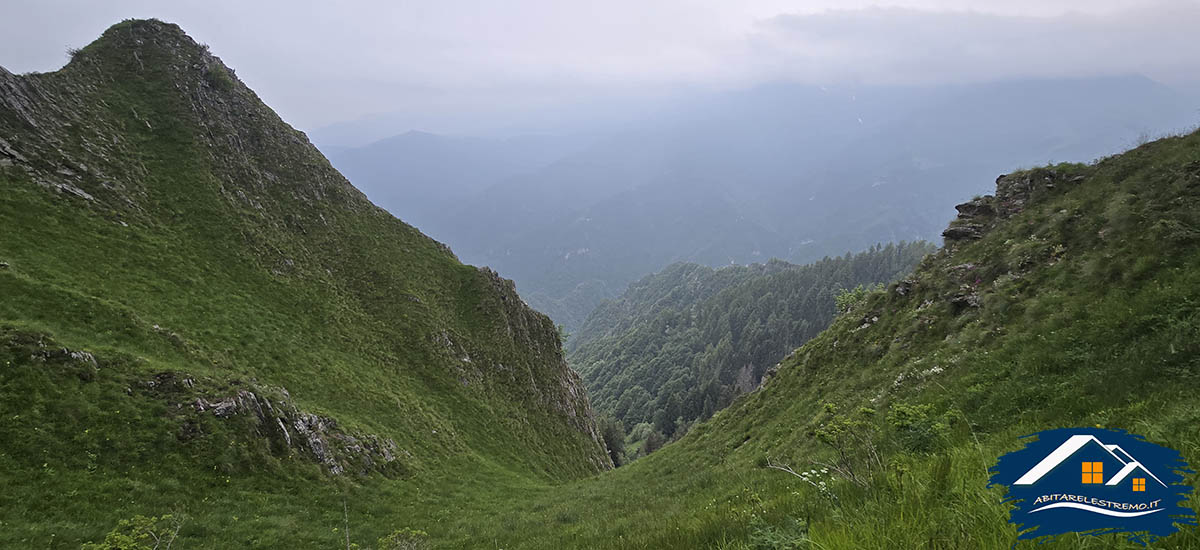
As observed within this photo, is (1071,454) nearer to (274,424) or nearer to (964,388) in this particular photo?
(964,388)

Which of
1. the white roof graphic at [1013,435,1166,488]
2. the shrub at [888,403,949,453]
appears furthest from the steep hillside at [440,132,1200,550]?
the white roof graphic at [1013,435,1166,488]

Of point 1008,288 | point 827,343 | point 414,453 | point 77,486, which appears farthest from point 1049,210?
point 77,486

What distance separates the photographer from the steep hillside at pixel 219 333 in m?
16.2

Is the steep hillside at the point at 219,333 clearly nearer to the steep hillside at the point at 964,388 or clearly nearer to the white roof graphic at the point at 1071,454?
the steep hillside at the point at 964,388

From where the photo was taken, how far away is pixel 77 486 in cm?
1467

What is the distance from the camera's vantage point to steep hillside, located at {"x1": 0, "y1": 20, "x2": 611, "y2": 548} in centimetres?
1625

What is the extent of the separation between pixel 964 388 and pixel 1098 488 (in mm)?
13121

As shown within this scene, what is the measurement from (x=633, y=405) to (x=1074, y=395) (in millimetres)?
166028

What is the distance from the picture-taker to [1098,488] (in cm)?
241

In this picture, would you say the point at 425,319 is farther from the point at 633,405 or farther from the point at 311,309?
the point at 633,405

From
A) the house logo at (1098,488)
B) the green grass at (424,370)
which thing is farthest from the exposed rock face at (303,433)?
the house logo at (1098,488)

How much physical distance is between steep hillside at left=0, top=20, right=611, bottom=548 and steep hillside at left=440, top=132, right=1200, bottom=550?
9905 mm

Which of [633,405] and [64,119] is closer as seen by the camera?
[64,119]

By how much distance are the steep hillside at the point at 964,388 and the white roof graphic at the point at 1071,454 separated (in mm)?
308
